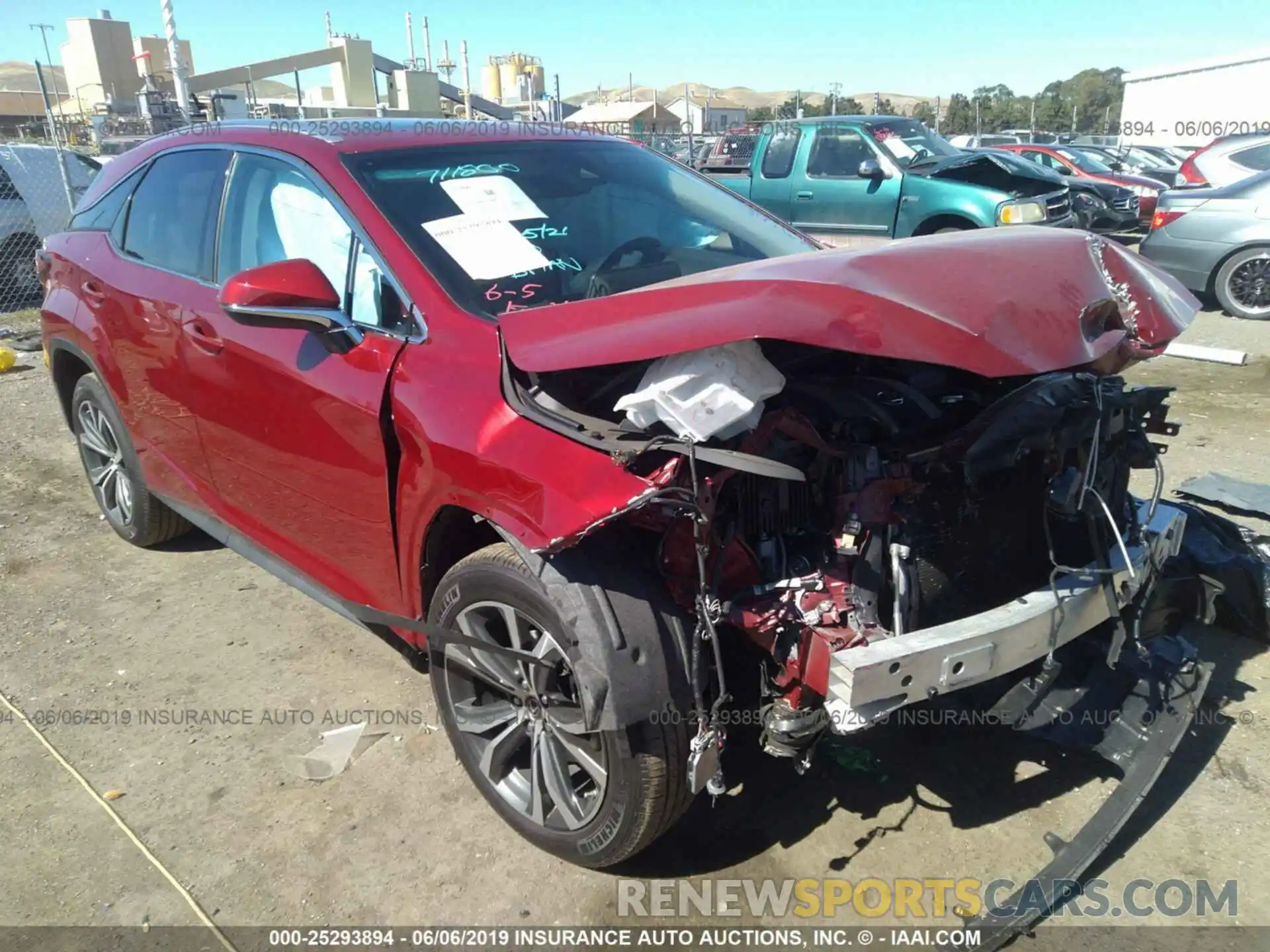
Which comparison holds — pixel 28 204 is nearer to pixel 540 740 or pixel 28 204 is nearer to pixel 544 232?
pixel 544 232

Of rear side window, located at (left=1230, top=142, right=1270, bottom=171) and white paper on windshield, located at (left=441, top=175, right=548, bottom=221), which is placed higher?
white paper on windshield, located at (left=441, top=175, right=548, bottom=221)

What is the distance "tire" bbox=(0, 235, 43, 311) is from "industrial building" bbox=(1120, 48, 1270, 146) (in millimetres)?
26253

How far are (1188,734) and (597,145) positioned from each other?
2.89 meters

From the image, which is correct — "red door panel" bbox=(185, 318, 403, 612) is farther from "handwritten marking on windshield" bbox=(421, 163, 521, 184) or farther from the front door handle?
"handwritten marking on windshield" bbox=(421, 163, 521, 184)

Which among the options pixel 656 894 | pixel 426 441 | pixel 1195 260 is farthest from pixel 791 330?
pixel 1195 260

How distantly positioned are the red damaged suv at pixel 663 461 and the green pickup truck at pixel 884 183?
7.65 meters

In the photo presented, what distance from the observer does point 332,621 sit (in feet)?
12.6

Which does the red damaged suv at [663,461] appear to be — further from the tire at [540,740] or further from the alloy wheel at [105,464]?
the alloy wheel at [105,464]

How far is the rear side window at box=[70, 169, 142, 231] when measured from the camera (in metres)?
3.97

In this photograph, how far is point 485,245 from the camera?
274 cm

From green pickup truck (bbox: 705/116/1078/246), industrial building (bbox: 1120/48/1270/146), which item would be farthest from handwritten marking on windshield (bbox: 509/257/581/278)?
industrial building (bbox: 1120/48/1270/146)

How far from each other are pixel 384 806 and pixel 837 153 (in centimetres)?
987

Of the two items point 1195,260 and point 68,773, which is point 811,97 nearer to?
point 1195,260

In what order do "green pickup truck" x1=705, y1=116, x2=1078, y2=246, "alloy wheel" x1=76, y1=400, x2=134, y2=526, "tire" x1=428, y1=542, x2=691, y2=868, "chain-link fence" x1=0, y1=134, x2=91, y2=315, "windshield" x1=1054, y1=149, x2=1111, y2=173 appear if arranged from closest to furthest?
"tire" x1=428, y1=542, x2=691, y2=868
"alloy wheel" x1=76, y1=400, x2=134, y2=526
"green pickup truck" x1=705, y1=116, x2=1078, y2=246
"chain-link fence" x1=0, y1=134, x2=91, y2=315
"windshield" x1=1054, y1=149, x2=1111, y2=173
